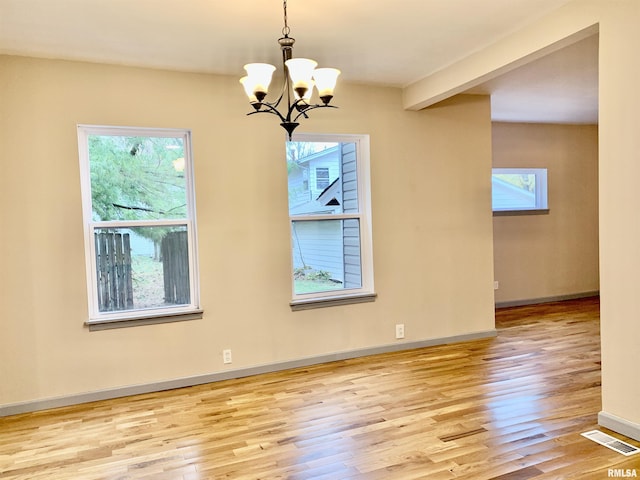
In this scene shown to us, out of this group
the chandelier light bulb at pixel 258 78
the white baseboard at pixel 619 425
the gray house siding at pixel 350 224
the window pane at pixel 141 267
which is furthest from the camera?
the gray house siding at pixel 350 224

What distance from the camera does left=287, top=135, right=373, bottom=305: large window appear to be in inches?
167

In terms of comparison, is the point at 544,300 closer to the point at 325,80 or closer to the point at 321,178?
the point at 321,178

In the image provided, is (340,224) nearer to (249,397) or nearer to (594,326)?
(249,397)

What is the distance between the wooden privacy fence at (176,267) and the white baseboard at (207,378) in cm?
67

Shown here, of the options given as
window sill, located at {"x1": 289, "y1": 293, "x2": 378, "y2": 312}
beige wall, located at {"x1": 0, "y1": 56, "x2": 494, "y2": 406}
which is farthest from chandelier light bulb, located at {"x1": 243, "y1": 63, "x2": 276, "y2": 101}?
window sill, located at {"x1": 289, "y1": 293, "x2": 378, "y2": 312}

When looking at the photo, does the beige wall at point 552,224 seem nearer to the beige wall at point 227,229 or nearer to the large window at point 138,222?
the beige wall at point 227,229

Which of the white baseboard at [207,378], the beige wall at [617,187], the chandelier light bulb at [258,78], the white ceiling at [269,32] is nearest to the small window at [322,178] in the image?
the white ceiling at [269,32]

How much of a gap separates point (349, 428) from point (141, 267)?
208cm

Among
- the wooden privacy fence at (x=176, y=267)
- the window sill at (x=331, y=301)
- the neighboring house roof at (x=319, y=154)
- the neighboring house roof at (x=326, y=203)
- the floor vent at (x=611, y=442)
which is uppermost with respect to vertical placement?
the neighboring house roof at (x=319, y=154)

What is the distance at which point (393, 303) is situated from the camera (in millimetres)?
4531

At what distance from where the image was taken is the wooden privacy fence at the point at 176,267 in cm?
382

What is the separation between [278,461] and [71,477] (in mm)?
1104

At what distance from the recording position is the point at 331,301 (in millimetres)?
4281

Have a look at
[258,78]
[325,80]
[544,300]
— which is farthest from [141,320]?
[544,300]
